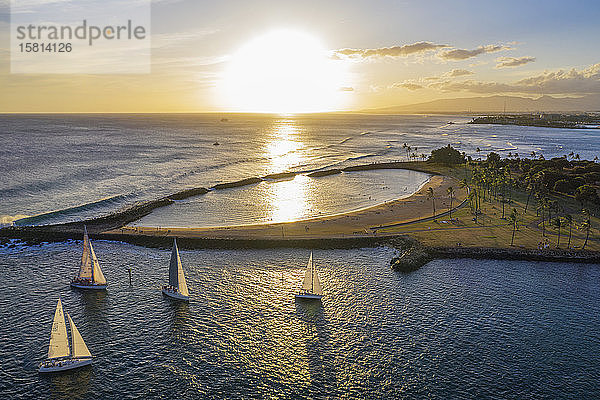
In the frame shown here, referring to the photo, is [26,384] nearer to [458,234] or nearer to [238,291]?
[238,291]

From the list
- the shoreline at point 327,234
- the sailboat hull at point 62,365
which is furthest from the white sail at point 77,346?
the shoreline at point 327,234

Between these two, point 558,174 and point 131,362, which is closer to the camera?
point 131,362

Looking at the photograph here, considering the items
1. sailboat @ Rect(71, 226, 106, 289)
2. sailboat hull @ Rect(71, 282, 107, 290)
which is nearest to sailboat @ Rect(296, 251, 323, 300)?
sailboat hull @ Rect(71, 282, 107, 290)

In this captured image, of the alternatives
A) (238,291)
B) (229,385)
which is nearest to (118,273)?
(238,291)

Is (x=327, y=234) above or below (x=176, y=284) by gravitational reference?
above

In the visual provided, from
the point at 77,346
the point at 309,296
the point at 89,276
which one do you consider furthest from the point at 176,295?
the point at 309,296

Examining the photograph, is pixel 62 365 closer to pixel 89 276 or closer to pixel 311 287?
pixel 89 276

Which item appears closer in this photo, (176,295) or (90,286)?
(176,295)
